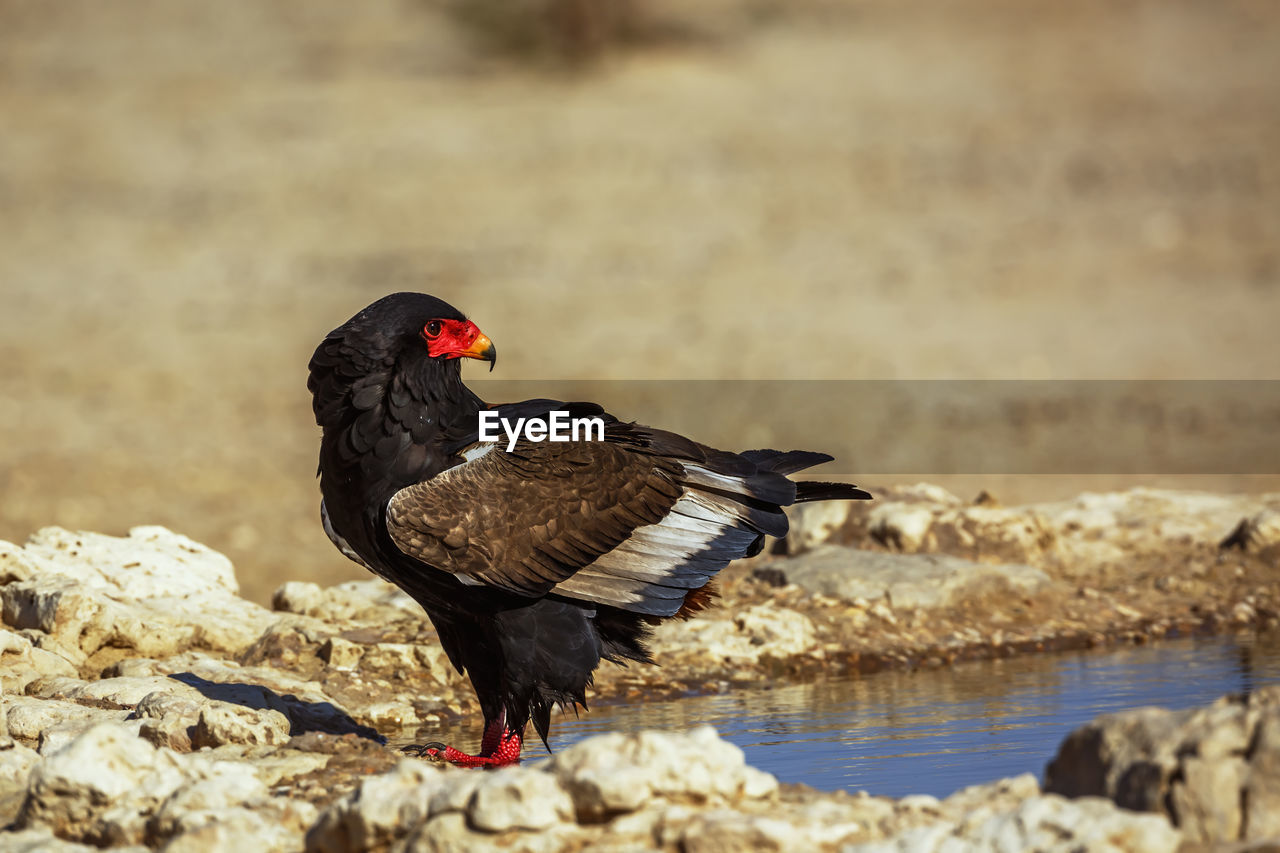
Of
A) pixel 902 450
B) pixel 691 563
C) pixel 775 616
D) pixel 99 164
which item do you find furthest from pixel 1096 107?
pixel 691 563

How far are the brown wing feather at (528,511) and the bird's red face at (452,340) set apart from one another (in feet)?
1.19

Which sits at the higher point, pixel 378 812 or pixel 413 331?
pixel 413 331

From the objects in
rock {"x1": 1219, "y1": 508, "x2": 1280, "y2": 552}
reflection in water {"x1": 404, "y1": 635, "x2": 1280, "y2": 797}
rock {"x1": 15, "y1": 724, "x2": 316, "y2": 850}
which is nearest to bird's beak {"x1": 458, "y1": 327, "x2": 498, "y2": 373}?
reflection in water {"x1": 404, "y1": 635, "x2": 1280, "y2": 797}

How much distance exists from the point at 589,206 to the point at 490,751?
15.8 m

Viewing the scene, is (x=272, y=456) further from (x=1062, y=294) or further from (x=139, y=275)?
(x=1062, y=294)

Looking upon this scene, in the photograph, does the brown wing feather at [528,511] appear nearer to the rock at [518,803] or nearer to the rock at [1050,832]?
the rock at [518,803]

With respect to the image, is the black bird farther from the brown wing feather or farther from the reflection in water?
the reflection in water

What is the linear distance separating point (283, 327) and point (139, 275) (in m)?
2.74

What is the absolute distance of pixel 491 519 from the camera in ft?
19.1

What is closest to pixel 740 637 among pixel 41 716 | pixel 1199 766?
pixel 41 716

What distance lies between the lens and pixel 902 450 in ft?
46.0

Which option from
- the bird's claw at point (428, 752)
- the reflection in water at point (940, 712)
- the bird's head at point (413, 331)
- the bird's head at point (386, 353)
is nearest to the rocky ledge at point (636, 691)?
the bird's claw at point (428, 752)

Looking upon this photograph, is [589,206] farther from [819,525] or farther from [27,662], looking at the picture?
[27,662]

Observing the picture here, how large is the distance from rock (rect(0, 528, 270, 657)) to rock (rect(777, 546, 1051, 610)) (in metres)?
2.77
